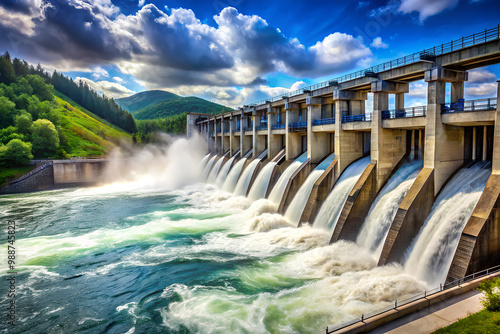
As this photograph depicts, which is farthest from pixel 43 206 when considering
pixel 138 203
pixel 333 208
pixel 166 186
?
pixel 333 208

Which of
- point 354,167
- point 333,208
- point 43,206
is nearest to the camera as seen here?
point 333,208

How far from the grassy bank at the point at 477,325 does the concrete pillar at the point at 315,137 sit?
20907 mm

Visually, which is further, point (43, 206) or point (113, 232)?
point (43, 206)

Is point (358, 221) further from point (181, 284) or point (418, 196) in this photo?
point (181, 284)

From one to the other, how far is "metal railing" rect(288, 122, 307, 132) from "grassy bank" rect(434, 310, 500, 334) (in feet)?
80.3

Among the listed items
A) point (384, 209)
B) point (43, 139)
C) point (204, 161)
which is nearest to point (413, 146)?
point (384, 209)

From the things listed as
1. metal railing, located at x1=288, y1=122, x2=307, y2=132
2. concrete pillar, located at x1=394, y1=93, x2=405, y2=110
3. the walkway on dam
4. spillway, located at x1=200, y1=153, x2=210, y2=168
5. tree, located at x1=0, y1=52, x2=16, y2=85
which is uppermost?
tree, located at x1=0, y1=52, x2=16, y2=85

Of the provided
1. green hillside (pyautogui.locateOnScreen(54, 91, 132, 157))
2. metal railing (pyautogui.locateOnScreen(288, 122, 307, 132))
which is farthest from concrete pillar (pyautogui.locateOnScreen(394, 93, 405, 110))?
green hillside (pyautogui.locateOnScreen(54, 91, 132, 157))

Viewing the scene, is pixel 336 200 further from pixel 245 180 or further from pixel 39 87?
pixel 39 87

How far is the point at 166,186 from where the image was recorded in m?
52.2

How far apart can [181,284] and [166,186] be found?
37644mm

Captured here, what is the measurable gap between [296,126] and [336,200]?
41.5ft

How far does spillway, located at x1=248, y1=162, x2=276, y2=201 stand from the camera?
108ft

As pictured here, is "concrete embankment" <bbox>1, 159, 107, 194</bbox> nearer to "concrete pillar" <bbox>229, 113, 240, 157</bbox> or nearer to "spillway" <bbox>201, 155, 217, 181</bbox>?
"spillway" <bbox>201, 155, 217, 181</bbox>
